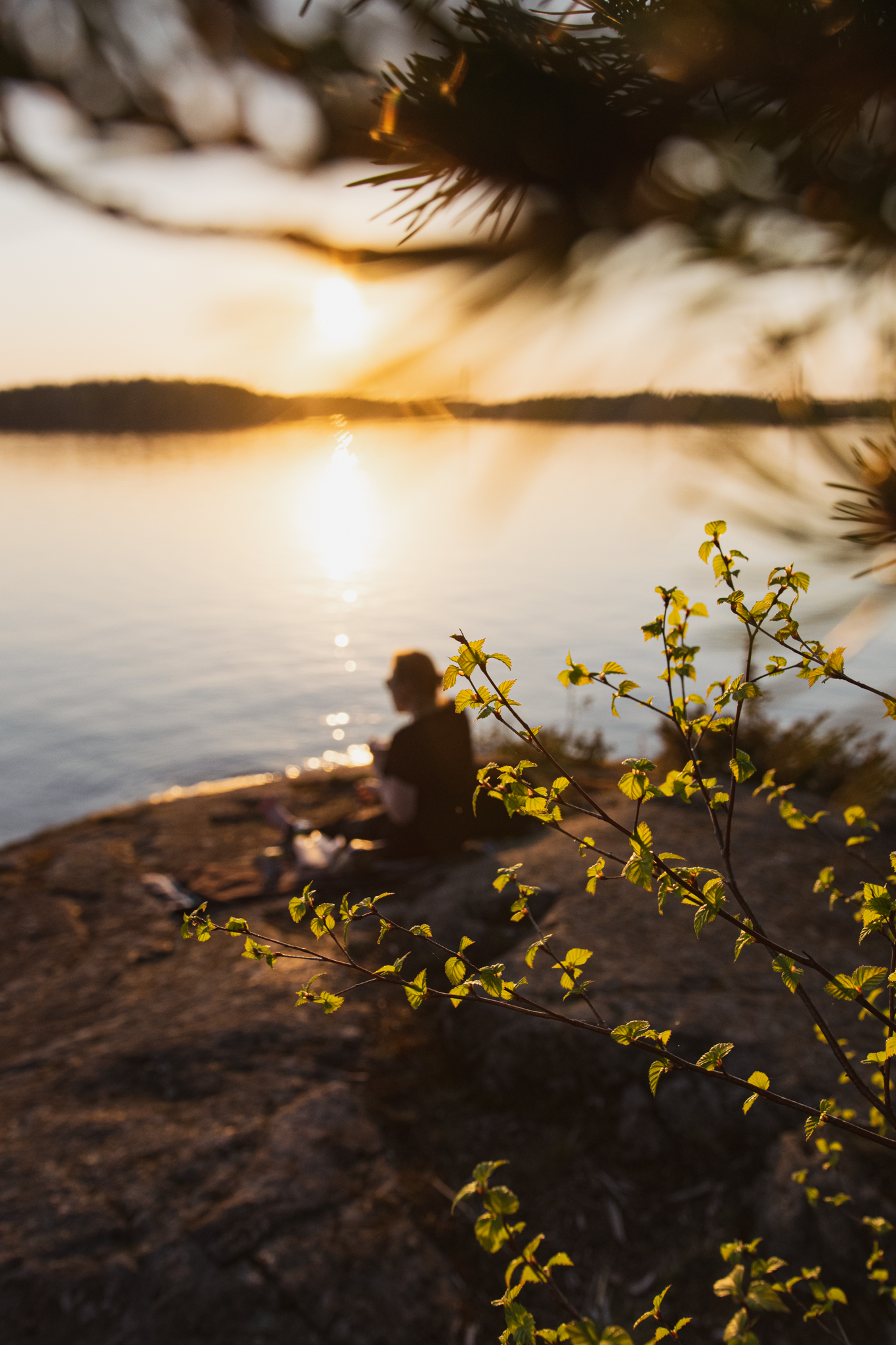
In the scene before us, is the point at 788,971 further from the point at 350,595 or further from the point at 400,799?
the point at 350,595

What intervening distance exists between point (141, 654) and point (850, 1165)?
14405 millimetres

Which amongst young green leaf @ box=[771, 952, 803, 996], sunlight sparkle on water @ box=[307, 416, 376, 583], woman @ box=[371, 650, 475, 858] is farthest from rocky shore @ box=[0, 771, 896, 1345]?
sunlight sparkle on water @ box=[307, 416, 376, 583]

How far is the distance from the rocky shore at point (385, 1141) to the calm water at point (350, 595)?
5.61 ft

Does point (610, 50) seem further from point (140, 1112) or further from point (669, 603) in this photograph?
point (140, 1112)

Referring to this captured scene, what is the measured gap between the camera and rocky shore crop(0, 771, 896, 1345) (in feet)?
7.57

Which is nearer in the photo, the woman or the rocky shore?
the rocky shore

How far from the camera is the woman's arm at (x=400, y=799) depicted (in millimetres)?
4766

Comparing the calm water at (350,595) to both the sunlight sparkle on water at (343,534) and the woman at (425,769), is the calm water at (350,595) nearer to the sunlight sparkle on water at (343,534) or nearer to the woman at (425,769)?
the sunlight sparkle on water at (343,534)

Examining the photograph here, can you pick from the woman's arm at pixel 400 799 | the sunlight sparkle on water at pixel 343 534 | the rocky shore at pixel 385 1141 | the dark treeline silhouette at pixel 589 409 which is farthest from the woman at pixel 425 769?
the dark treeline silhouette at pixel 589 409

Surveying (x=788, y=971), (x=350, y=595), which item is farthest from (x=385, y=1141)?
(x=350, y=595)

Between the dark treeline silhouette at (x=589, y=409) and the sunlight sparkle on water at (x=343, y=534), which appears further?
the sunlight sparkle on water at (x=343, y=534)

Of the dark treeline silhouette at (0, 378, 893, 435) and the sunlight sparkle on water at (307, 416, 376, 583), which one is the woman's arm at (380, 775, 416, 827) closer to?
the sunlight sparkle on water at (307, 416, 376, 583)

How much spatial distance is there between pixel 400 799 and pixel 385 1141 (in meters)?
2.12

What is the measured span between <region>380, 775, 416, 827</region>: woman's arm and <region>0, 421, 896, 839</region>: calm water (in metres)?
2.00
